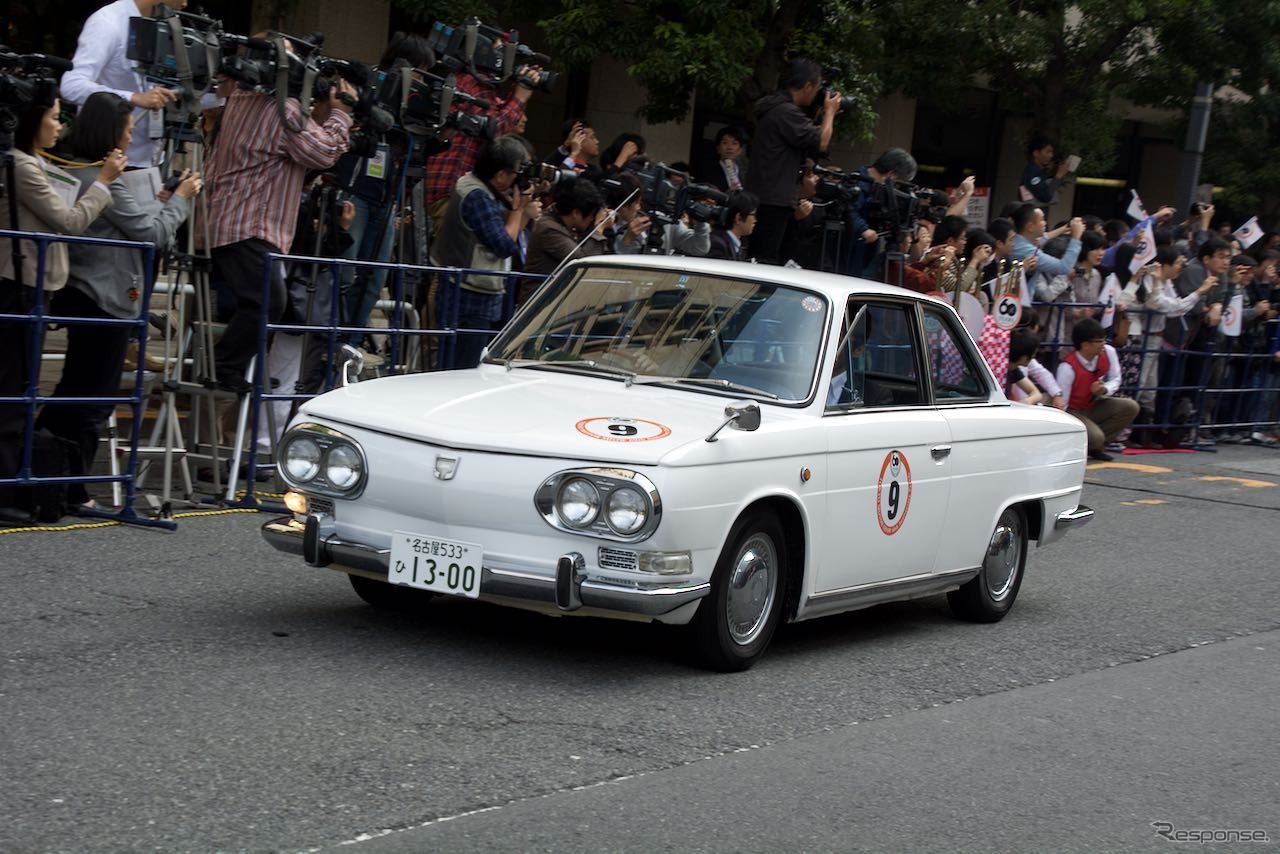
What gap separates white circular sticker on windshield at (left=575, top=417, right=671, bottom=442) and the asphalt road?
918mm

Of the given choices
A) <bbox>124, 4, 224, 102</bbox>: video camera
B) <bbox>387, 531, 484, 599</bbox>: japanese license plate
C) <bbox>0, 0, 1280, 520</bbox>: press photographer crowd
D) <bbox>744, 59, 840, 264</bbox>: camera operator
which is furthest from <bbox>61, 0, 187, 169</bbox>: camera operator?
<bbox>744, 59, 840, 264</bbox>: camera operator

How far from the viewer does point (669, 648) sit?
690 centimetres

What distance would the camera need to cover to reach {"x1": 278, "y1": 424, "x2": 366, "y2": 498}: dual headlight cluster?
6367mm

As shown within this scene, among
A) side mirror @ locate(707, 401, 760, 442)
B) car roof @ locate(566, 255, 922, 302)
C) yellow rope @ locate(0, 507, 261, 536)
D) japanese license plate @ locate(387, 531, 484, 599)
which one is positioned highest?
car roof @ locate(566, 255, 922, 302)

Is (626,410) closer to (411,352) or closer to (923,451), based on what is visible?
(923,451)

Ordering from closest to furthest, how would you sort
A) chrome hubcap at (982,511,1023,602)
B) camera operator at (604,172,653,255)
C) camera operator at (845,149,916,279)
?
chrome hubcap at (982,511,1023,602) → camera operator at (604,172,653,255) → camera operator at (845,149,916,279)

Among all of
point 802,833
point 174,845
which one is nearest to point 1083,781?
point 802,833

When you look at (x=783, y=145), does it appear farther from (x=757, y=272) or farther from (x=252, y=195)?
(x=757, y=272)

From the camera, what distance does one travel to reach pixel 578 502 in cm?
598

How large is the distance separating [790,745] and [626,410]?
145 centimetres

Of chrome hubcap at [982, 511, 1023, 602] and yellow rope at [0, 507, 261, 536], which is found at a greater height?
chrome hubcap at [982, 511, 1023, 602]

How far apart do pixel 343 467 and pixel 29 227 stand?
260cm

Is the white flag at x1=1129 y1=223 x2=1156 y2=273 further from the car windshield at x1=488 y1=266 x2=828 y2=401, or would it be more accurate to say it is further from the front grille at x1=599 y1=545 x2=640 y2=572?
the front grille at x1=599 y1=545 x2=640 y2=572

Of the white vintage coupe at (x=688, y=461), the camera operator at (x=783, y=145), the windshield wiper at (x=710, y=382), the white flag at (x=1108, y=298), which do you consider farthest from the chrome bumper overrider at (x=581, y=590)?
the white flag at (x=1108, y=298)
